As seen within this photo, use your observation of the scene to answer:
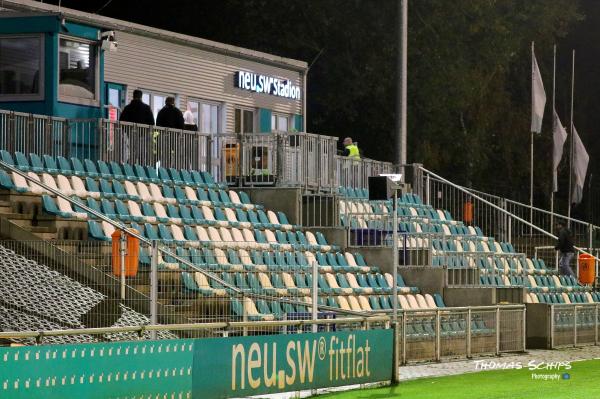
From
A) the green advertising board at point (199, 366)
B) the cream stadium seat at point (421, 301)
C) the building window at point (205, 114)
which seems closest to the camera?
the green advertising board at point (199, 366)

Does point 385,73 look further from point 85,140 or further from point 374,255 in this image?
point 85,140

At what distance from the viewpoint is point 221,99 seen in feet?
114

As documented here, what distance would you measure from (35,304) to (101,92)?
10.6 meters

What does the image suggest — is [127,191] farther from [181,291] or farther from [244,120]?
[244,120]

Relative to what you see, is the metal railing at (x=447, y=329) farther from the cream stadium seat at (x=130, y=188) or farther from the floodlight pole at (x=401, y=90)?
the floodlight pole at (x=401, y=90)

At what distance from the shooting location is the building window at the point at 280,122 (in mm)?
37281

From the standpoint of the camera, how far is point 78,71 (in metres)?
29.5

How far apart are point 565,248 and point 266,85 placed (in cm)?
843

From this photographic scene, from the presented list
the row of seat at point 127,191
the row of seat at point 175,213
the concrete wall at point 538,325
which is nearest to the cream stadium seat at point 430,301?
the concrete wall at point 538,325

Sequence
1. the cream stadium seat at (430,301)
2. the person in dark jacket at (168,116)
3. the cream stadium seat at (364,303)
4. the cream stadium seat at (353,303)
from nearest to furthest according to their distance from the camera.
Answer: the cream stadium seat at (353,303), the cream stadium seat at (364,303), the person in dark jacket at (168,116), the cream stadium seat at (430,301)

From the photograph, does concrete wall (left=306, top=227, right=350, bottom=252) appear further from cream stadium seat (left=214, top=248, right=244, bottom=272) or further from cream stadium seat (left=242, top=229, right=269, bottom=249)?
cream stadium seat (left=214, top=248, right=244, bottom=272)

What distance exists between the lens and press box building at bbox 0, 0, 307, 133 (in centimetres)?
2869

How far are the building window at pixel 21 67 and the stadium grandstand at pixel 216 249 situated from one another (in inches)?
1.4

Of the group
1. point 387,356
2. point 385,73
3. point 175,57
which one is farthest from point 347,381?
point 385,73
